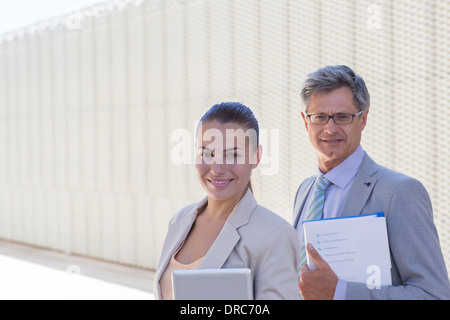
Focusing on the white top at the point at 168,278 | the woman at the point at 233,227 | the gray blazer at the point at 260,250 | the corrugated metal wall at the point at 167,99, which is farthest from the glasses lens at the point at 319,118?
the corrugated metal wall at the point at 167,99

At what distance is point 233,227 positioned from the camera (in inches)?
65.6

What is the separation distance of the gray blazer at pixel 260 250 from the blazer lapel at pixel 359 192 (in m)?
0.31

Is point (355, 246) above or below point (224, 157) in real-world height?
below

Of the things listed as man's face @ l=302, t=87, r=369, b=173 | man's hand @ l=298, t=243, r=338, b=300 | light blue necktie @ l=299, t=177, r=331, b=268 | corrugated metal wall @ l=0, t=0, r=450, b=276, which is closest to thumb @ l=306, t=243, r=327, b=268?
man's hand @ l=298, t=243, r=338, b=300

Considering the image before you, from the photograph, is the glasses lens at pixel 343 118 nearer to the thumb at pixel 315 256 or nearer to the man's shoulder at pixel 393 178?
the man's shoulder at pixel 393 178

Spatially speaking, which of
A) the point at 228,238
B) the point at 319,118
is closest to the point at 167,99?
the point at 319,118

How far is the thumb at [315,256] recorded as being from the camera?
5.32 ft

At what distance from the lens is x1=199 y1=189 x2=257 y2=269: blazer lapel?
5.32 ft

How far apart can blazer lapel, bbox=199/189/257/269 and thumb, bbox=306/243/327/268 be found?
19 centimetres

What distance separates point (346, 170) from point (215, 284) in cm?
115

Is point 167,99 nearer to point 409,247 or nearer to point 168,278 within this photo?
point 168,278
